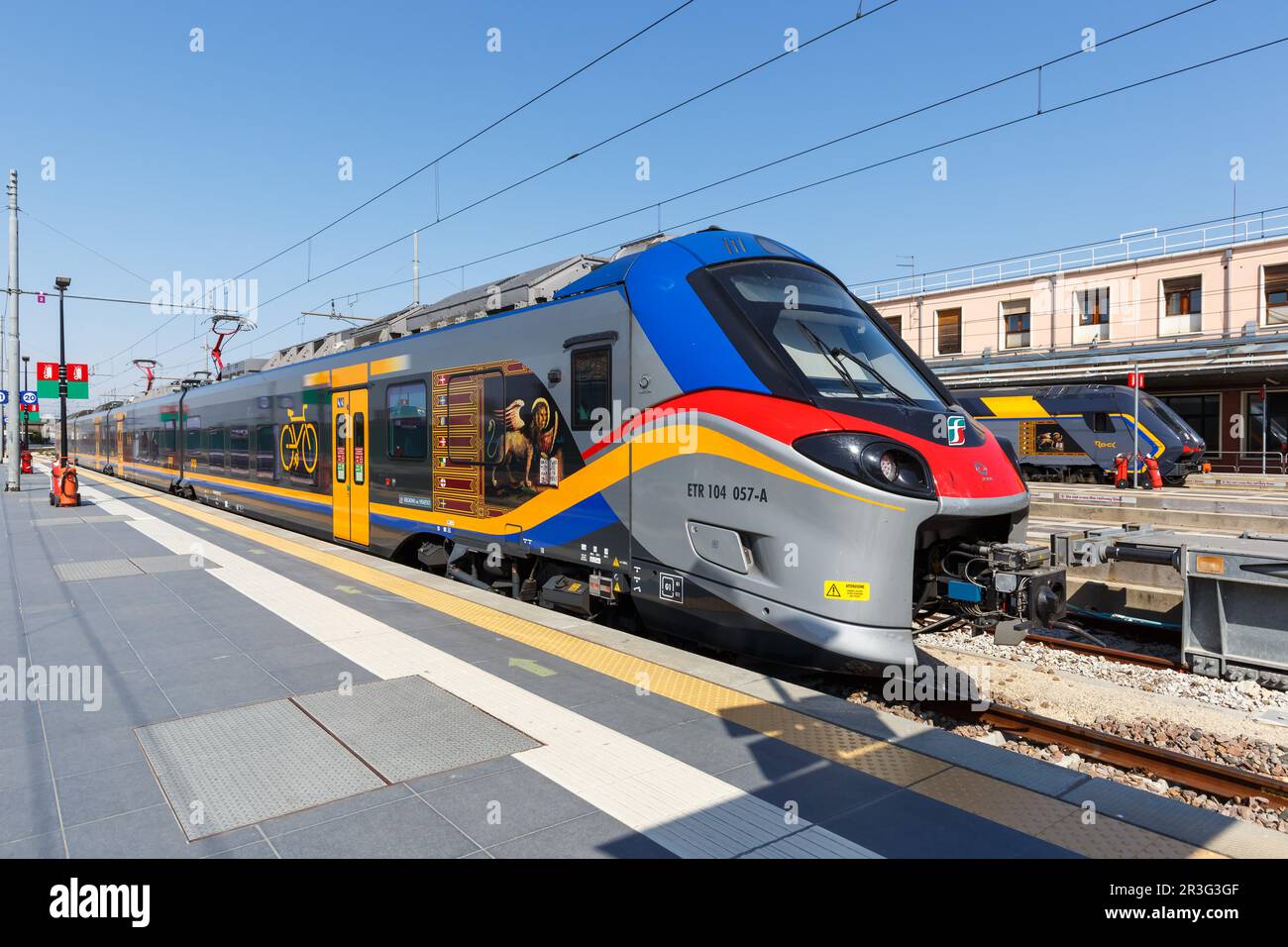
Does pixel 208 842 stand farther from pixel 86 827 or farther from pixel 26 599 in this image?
pixel 26 599

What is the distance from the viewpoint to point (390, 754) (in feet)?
13.6

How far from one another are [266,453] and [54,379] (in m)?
21.6

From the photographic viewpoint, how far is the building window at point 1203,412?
2859 centimetres

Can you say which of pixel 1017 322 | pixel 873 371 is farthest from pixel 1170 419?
pixel 873 371

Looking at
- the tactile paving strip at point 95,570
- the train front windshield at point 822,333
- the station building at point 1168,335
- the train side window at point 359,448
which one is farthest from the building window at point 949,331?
the tactile paving strip at point 95,570

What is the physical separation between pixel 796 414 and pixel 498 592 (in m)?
4.57

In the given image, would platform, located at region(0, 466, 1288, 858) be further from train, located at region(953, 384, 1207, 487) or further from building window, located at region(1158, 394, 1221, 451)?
building window, located at region(1158, 394, 1221, 451)

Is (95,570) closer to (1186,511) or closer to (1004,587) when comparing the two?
(1004,587)

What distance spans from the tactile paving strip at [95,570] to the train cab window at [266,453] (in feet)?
14.1

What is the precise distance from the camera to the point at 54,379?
98.0 feet

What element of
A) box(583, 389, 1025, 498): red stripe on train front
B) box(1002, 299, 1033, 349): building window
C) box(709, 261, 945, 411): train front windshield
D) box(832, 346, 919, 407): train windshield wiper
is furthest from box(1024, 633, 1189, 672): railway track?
box(1002, 299, 1033, 349): building window
